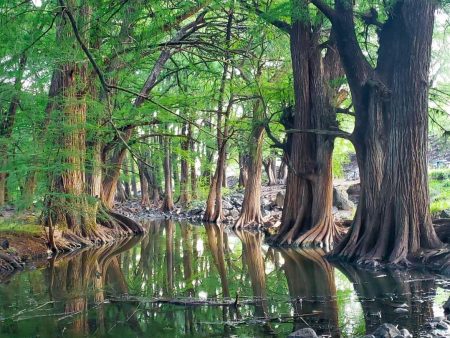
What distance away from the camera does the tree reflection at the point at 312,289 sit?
233 inches

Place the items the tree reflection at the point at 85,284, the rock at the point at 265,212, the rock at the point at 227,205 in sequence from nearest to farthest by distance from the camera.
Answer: the tree reflection at the point at 85,284 < the rock at the point at 265,212 < the rock at the point at 227,205

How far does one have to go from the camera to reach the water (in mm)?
5855

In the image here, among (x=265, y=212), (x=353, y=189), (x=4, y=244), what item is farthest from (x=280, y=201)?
(x=4, y=244)

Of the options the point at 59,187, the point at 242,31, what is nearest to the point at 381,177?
the point at 242,31

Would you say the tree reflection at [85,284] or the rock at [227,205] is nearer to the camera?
the tree reflection at [85,284]

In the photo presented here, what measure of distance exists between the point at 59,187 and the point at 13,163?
287cm

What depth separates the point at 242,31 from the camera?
621 inches

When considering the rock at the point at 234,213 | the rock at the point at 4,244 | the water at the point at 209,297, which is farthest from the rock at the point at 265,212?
the rock at the point at 4,244

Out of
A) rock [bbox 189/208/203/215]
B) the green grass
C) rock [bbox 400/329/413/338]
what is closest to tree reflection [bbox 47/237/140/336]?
the green grass

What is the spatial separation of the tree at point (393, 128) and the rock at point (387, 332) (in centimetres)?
497

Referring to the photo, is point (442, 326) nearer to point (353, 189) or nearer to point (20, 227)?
point (20, 227)

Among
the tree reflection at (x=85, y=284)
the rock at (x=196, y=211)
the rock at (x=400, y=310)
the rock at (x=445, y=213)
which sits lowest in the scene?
the rock at (x=400, y=310)

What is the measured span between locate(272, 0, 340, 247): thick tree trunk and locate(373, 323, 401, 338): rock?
8804 millimetres

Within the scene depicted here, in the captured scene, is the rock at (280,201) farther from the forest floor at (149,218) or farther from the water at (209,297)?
the water at (209,297)
